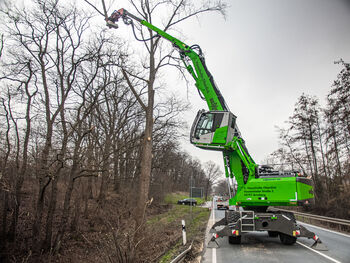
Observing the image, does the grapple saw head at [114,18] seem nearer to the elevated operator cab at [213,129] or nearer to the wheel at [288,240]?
the elevated operator cab at [213,129]

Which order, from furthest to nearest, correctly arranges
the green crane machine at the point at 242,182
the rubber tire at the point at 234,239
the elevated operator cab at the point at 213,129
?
the rubber tire at the point at 234,239
the elevated operator cab at the point at 213,129
the green crane machine at the point at 242,182

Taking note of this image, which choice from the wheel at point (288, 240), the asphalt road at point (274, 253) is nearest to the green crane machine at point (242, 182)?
the wheel at point (288, 240)

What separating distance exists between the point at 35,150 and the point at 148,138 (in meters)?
9.14

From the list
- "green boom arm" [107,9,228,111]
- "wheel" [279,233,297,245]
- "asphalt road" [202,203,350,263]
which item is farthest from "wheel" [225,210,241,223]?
"green boom arm" [107,9,228,111]

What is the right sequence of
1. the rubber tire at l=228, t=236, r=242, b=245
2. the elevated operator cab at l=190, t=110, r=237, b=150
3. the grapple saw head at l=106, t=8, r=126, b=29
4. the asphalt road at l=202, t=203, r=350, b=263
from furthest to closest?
1. the grapple saw head at l=106, t=8, r=126, b=29
2. the rubber tire at l=228, t=236, r=242, b=245
3. the elevated operator cab at l=190, t=110, r=237, b=150
4. the asphalt road at l=202, t=203, r=350, b=263

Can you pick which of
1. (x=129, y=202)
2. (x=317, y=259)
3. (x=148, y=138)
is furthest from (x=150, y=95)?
(x=129, y=202)

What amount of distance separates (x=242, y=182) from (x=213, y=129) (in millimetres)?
2302

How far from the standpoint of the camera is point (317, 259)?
22.4 feet

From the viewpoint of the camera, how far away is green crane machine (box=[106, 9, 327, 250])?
320 inches

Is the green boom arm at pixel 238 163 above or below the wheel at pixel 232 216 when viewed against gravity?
above

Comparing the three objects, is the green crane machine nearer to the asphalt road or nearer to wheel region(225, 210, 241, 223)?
wheel region(225, 210, 241, 223)

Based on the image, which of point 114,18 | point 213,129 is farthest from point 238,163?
point 114,18

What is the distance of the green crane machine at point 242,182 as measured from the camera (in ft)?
26.7

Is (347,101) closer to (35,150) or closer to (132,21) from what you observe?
(132,21)
